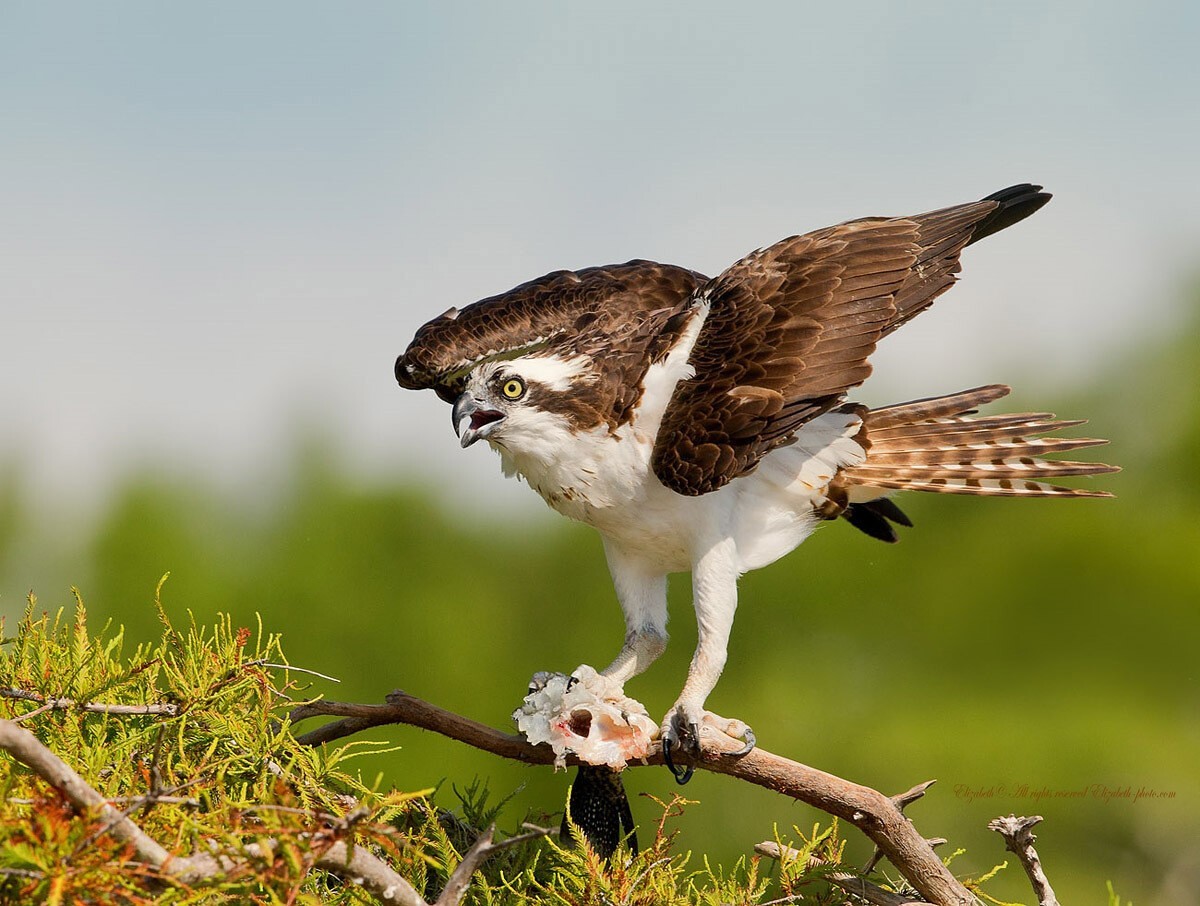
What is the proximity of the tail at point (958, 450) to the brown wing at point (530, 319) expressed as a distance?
692 mm

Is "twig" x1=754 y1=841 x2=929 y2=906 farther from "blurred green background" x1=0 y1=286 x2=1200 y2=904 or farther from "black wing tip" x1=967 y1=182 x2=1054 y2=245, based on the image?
"blurred green background" x1=0 y1=286 x2=1200 y2=904

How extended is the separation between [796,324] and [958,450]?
2.22ft

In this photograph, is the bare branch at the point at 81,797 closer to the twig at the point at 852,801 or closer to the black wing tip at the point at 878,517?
the twig at the point at 852,801

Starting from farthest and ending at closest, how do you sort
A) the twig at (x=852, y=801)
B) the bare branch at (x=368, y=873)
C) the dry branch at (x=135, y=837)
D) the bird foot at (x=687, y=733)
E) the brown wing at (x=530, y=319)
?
the brown wing at (x=530, y=319) → the bird foot at (x=687, y=733) → the twig at (x=852, y=801) → the bare branch at (x=368, y=873) → the dry branch at (x=135, y=837)

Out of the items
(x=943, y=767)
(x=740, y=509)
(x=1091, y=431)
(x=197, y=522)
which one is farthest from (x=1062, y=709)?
(x=197, y=522)

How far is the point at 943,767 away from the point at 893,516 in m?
4.24

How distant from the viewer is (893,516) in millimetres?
3586

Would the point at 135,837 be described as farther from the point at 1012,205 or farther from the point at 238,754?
the point at 1012,205

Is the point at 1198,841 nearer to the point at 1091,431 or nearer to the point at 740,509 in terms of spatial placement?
the point at 1091,431

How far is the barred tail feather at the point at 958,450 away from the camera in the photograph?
3.25m

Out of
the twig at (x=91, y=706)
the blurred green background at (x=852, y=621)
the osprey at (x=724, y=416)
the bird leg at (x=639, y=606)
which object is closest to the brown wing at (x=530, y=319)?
the osprey at (x=724, y=416)

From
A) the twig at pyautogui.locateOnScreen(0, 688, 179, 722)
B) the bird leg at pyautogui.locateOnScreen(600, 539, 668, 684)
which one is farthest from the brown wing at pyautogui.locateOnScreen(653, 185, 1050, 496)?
the twig at pyautogui.locateOnScreen(0, 688, 179, 722)

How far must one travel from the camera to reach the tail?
10.6 ft

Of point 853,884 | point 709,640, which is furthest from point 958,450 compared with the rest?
point 853,884
